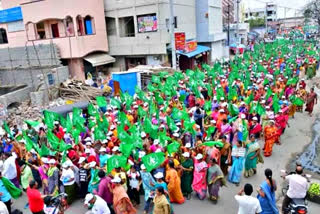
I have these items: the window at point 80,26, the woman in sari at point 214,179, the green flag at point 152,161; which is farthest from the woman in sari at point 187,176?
the window at point 80,26

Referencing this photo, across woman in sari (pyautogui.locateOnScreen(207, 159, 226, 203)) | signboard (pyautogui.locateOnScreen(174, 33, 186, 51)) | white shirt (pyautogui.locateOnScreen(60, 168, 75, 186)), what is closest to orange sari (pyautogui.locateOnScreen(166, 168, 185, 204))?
woman in sari (pyautogui.locateOnScreen(207, 159, 226, 203))

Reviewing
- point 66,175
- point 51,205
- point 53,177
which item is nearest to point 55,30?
point 53,177

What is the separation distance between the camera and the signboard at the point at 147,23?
21234 millimetres

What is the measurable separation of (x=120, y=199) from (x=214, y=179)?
2.00 metres

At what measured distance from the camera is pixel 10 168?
6984 millimetres

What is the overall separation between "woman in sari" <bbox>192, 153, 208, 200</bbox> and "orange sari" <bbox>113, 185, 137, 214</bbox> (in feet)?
5.33

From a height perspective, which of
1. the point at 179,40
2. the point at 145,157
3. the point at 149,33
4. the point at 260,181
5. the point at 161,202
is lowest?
the point at 260,181

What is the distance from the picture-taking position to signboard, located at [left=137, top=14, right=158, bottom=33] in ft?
69.7

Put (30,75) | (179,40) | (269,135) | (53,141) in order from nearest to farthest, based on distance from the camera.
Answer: (53,141)
(269,135)
(30,75)
(179,40)

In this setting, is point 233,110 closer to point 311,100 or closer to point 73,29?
point 311,100

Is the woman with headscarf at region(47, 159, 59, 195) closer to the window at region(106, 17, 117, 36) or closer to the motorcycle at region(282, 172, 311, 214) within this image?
the motorcycle at region(282, 172, 311, 214)

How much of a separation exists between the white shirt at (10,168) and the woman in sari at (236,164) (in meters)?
5.15

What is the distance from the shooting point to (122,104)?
38.8 feet

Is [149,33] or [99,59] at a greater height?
[149,33]
